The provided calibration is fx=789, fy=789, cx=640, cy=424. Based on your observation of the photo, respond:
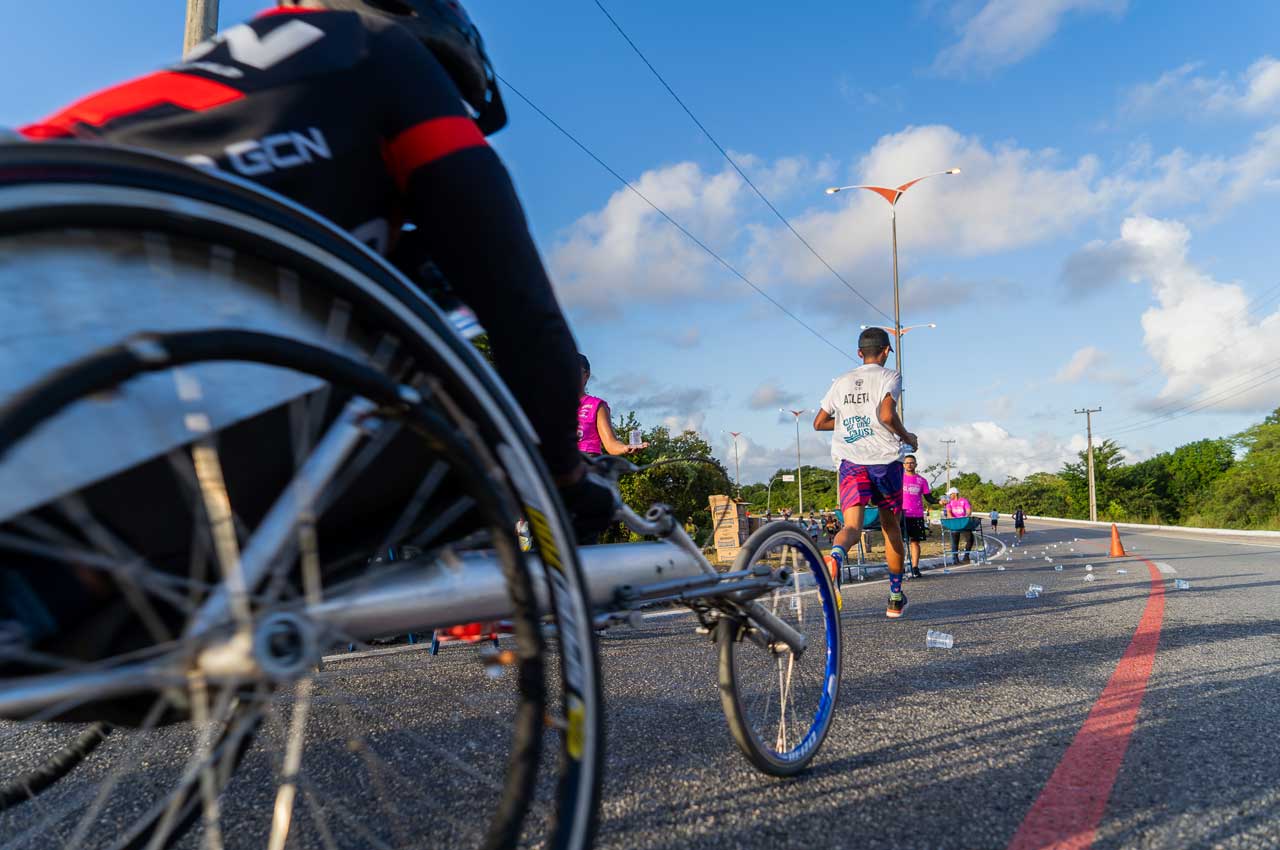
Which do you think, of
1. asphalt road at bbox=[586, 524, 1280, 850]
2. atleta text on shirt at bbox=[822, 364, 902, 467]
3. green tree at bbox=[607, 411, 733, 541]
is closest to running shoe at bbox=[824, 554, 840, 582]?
asphalt road at bbox=[586, 524, 1280, 850]

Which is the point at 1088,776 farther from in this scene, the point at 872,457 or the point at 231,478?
the point at 872,457

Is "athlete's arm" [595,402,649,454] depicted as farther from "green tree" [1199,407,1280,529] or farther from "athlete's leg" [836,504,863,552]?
"green tree" [1199,407,1280,529]

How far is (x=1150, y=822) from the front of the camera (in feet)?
6.04

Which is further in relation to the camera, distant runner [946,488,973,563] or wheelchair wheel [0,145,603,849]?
distant runner [946,488,973,563]

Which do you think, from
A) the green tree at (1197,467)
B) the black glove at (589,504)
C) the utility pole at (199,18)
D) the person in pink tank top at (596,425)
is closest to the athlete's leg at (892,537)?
the person in pink tank top at (596,425)

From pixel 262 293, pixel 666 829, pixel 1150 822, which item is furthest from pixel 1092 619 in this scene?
pixel 262 293

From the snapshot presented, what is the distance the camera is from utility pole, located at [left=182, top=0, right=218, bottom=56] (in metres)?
5.71

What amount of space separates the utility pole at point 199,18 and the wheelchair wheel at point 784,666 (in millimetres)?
5758

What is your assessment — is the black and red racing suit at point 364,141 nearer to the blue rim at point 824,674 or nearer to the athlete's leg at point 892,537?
the blue rim at point 824,674

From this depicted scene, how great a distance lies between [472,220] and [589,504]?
2.29 feet

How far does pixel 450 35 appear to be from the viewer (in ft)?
4.79

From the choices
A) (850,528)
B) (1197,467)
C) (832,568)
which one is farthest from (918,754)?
(1197,467)

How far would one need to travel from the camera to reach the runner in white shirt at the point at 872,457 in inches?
226

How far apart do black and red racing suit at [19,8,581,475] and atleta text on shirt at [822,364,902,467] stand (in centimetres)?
471
